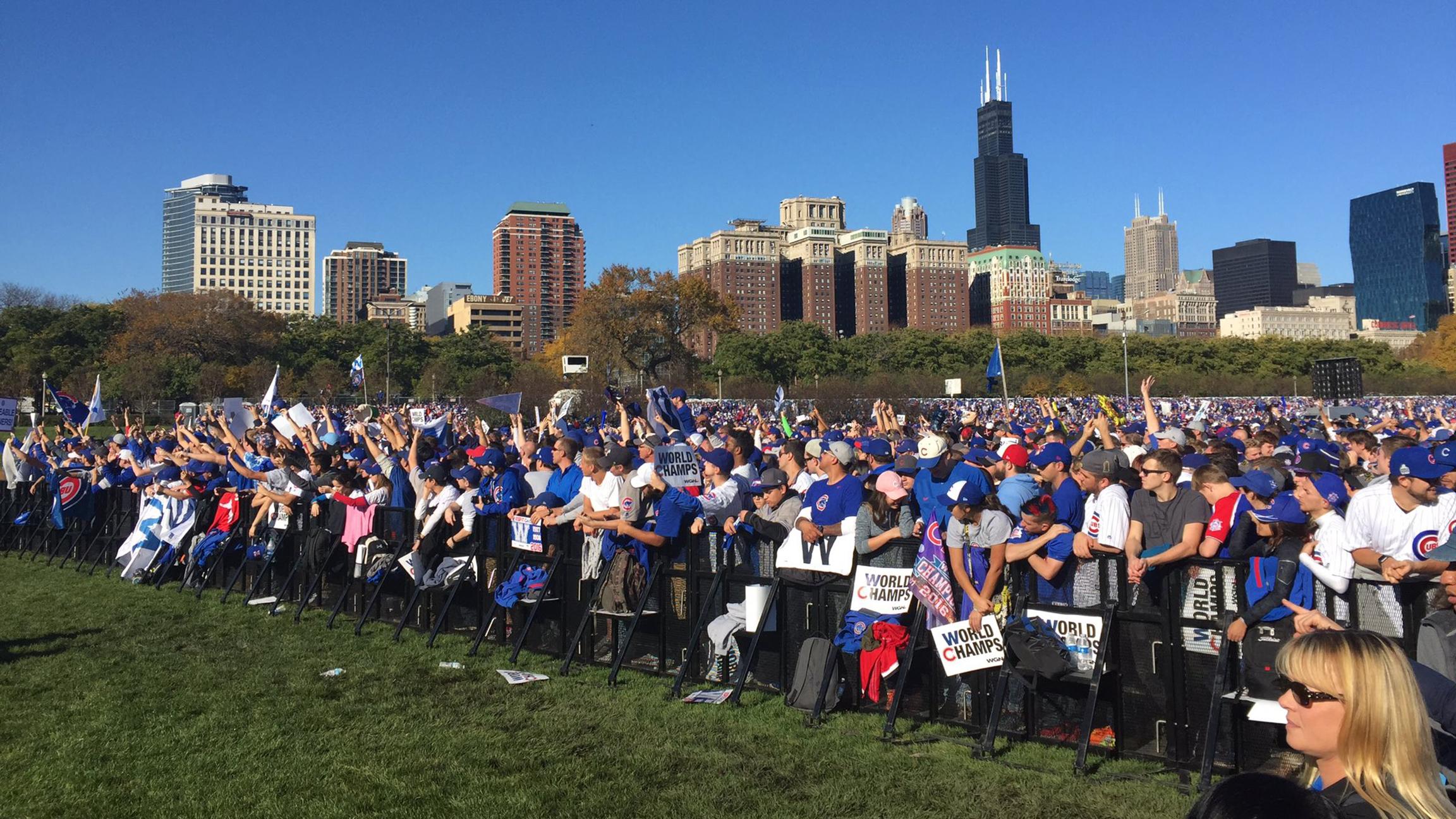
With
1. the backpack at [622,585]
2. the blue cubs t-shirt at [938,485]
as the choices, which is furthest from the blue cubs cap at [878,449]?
the backpack at [622,585]

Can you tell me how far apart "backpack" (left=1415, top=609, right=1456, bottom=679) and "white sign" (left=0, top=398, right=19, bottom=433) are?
22.6 meters

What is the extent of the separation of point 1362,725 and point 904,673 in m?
4.90

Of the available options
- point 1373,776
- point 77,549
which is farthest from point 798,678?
point 77,549

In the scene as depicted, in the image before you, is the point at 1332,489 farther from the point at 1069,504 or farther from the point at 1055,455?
the point at 1055,455

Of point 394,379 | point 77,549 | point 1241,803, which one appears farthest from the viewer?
point 394,379

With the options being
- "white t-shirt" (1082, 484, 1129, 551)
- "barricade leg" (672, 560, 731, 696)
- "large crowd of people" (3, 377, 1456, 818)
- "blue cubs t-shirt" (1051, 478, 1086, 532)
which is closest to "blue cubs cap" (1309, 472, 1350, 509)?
"large crowd of people" (3, 377, 1456, 818)

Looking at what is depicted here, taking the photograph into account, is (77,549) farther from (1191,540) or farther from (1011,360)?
(1011,360)

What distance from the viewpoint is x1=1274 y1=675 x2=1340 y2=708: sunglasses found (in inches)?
101

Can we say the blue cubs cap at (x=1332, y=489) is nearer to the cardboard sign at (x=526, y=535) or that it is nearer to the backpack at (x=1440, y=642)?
the backpack at (x=1440, y=642)

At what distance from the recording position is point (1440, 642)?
16.8 feet

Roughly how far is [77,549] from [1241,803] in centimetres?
1925

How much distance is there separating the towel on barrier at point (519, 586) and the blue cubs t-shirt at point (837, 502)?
2.84 meters

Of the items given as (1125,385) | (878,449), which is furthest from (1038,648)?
(1125,385)

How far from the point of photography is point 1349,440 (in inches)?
435
